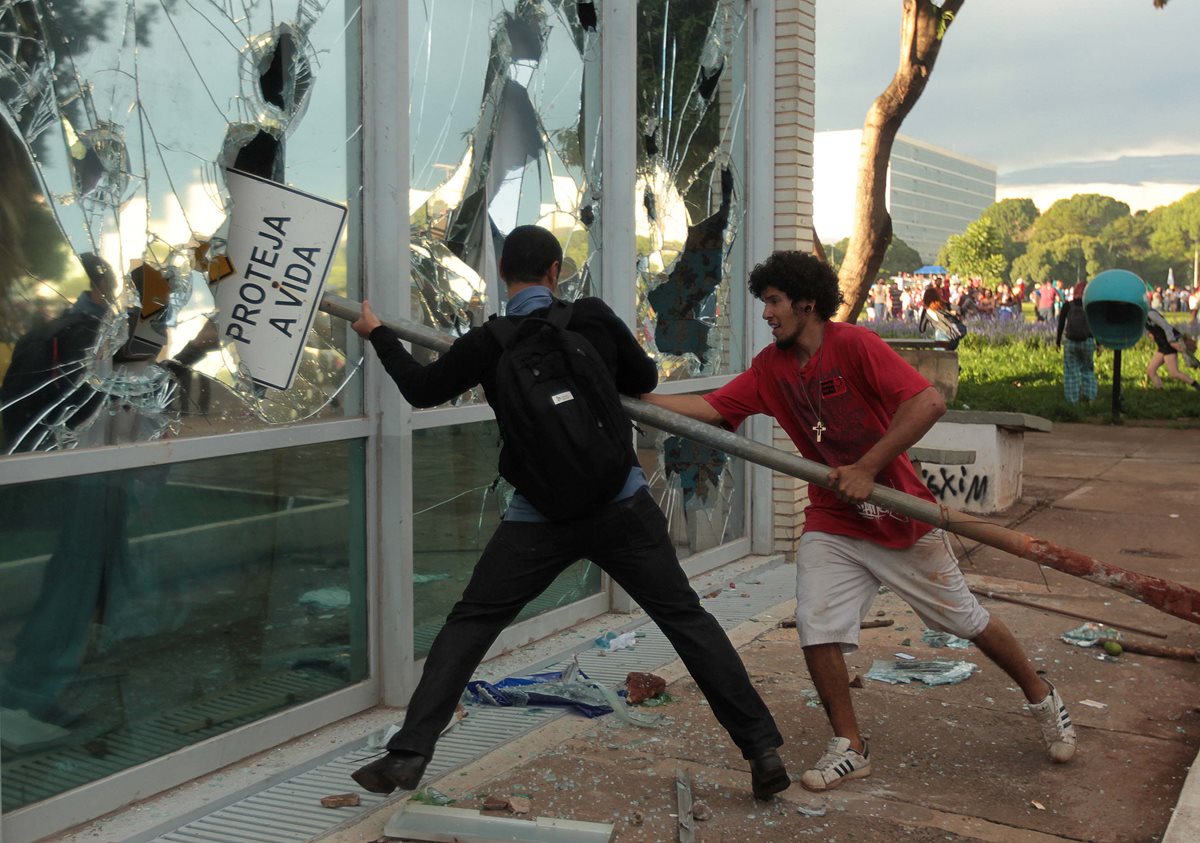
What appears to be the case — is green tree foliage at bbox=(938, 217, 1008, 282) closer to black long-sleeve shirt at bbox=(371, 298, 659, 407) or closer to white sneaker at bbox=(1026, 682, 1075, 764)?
white sneaker at bbox=(1026, 682, 1075, 764)

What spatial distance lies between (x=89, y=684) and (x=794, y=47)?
5.70 metres

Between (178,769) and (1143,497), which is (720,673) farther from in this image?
(1143,497)

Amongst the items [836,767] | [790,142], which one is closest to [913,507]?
[836,767]

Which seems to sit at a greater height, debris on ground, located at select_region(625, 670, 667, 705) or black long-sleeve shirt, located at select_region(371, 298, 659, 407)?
black long-sleeve shirt, located at select_region(371, 298, 659, 407)

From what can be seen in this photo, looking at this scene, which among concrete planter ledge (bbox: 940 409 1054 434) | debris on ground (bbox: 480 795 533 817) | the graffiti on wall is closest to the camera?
debris on ground (bbox: 480 795 533 817)

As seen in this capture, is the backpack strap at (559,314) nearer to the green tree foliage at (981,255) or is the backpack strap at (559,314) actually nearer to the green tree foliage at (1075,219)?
the green tree foliage at (981,255)

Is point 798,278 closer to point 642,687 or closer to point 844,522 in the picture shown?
point 844,522

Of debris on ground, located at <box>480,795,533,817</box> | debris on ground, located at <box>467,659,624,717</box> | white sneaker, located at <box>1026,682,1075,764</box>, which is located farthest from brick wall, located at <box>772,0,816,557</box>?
debris on ground, located at <box>480,795,533,817</box>

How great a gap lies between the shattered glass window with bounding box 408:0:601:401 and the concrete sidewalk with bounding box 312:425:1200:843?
180 cm

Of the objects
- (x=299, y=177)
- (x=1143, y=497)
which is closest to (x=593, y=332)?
(x=299, y=177)

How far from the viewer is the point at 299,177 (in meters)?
4.44

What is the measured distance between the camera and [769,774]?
3918mm

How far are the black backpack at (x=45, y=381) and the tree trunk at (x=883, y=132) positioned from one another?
11.1m

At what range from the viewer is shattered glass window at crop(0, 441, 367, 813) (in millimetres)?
3582
